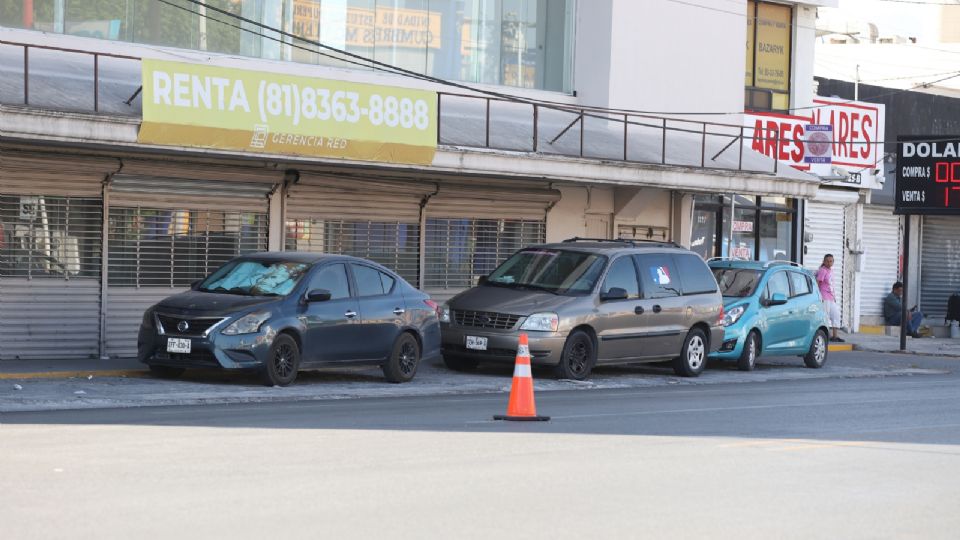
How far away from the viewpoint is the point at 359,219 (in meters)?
24.6

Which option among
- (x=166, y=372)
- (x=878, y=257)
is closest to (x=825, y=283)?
(x=878, y=257)

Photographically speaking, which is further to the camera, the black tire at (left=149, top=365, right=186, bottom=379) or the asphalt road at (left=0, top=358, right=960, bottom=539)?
the black tire at (left=149, top=365, right=186, bottom=379)

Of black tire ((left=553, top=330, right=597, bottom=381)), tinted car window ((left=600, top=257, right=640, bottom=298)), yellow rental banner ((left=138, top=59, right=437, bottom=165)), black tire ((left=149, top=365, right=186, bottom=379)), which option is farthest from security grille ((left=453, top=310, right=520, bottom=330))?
black tire ((left=149, top=365, right=186, bottom=379))

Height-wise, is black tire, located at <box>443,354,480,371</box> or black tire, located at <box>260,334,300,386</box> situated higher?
black tire, located at <box>260,334,300,386</box>

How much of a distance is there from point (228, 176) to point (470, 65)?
7.00 meters

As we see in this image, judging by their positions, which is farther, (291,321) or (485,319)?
(485,319)

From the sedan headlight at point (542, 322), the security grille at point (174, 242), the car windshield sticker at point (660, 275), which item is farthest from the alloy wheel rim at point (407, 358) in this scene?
the security grille at point (174, 242)

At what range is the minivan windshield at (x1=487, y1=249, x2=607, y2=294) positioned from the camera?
68.9 feet

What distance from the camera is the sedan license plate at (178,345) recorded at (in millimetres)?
17062

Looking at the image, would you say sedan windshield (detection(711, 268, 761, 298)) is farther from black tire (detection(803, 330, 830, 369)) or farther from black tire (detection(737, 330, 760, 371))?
black tire (detection(803, 330, 830, 369))

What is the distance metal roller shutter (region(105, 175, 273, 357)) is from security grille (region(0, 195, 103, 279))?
0.31m

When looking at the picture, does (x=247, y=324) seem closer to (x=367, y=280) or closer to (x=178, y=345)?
(x=178, y=345)

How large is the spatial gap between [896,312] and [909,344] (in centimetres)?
308

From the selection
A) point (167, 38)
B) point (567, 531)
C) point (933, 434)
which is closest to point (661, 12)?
point (167, 38)
